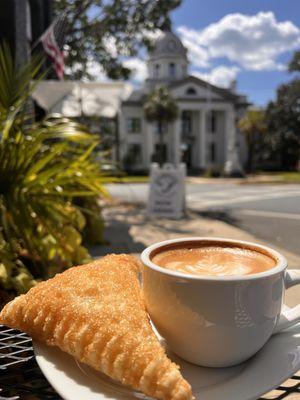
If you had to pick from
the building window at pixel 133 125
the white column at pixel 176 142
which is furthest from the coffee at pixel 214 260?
the white column at pixel 176 142

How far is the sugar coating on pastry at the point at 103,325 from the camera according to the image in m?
0.61

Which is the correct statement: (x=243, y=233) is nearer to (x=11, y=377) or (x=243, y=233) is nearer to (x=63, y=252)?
(x=63, y=252)

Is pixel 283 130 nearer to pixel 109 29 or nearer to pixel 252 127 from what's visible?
pixel 252 127

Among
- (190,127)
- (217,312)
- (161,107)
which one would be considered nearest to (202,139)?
(190,127)

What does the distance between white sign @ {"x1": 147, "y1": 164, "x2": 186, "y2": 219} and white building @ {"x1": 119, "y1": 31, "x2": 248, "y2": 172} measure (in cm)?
2609

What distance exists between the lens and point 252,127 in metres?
37.1

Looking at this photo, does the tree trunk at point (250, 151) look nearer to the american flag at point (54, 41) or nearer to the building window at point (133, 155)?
the building window at point (133, 155)

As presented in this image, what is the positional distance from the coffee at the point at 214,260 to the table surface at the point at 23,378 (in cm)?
26

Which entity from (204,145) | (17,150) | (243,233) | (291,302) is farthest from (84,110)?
Result: (204,145)

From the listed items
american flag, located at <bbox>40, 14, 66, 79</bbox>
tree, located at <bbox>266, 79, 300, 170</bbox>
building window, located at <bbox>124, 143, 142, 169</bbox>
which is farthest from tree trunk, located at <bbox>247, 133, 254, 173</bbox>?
american flag, located at <bbox>40, 14, 66, 79</bbox>

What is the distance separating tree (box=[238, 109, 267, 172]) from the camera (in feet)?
121

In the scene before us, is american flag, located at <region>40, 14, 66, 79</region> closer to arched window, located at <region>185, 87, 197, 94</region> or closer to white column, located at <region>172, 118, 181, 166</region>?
white column, located at <region>172, 118, 181, 166</region>

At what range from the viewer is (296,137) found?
108 feet

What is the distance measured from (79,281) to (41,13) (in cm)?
730
